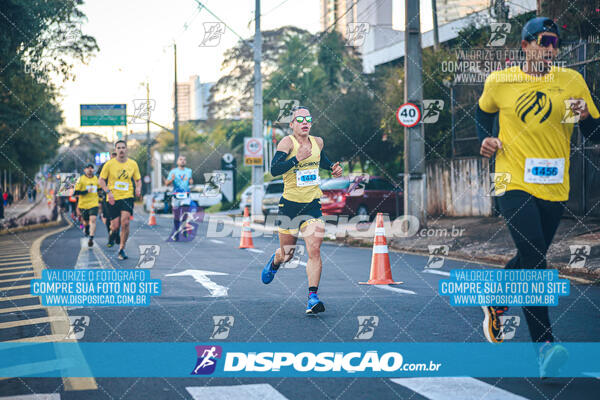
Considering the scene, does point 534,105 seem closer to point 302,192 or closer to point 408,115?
point 302,192

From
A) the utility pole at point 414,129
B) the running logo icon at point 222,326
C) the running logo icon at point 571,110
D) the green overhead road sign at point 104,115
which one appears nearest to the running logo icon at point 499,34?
the utility pole at point 414,129

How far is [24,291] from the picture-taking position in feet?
29.6

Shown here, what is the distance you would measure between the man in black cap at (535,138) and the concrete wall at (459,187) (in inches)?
540

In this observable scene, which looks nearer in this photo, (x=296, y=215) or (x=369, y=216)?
(x=296, y=215)

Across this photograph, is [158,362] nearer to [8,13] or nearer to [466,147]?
[466,147]

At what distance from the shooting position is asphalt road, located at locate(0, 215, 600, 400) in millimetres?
4398

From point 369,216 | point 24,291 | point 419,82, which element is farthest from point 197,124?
point 24,291

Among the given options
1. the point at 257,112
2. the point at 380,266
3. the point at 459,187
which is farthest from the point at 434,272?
the point at 257,112

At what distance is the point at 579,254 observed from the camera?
37.0 ft

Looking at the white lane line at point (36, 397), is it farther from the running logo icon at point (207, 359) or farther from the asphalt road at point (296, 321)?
the running logo icon at point (207, 359)

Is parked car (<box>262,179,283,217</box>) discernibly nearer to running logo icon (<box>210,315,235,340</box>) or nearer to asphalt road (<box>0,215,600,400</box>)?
asphalt road (<box>0,215,600,400</box>)

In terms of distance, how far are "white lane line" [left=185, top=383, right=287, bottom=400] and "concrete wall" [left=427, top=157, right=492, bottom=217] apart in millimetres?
14745

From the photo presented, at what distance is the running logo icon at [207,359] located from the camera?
4.89m

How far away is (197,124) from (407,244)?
8487 cm
